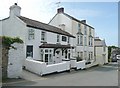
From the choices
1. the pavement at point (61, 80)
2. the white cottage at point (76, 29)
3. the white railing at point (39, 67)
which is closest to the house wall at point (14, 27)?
the white railing at point (39, 67)

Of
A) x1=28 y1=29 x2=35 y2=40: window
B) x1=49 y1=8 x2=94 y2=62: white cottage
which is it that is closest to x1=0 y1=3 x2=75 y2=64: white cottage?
x1=28 y1=29 x2=35 y2=40: window

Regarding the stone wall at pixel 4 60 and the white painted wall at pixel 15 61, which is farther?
the white painted wall at pixel 15 61

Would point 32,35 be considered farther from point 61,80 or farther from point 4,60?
point 61,80

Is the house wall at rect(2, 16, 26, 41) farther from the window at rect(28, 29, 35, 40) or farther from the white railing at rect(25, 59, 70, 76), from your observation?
the white railing at rect(25, 59, 70, 76)

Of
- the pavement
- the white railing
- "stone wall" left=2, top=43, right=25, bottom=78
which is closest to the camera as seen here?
the pavement

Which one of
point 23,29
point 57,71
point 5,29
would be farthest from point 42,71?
point 5,29

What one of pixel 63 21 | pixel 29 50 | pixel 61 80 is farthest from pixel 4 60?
pixel 63 21

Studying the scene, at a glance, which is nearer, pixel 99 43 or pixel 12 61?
pixel 12 61

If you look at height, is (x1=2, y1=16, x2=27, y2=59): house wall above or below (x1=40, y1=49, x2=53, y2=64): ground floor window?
above

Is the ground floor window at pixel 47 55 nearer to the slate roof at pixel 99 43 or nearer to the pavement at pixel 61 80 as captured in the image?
the pavement at pixel 61 80

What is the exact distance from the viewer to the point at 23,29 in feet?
82.4

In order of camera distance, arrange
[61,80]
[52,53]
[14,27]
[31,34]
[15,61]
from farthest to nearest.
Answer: [52,53]
[14,27]
[31,34]
[15,61]
[61,80]


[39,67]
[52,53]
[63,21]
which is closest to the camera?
[39,67]

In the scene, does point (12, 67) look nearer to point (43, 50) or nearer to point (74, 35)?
point (43, 50)
